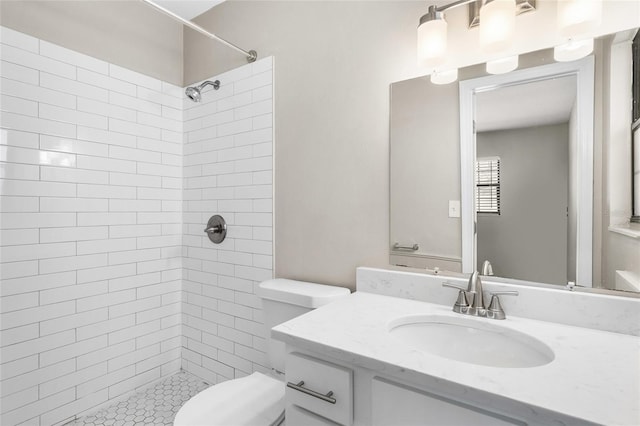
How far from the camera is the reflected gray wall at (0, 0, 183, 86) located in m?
1.67

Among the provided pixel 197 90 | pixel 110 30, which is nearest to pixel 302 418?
pixel 197 90

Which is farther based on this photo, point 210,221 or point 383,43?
point 210,221

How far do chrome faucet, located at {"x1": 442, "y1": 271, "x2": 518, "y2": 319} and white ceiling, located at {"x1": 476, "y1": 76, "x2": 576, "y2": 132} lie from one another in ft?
1.85

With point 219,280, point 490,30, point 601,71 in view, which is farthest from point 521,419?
point 219,280

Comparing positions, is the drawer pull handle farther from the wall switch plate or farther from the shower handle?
the shower handle

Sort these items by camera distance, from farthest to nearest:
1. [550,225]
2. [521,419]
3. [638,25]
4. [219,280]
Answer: [219,280]
[550,225]
[638,25]
[521,419]

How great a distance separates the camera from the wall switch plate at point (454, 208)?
1.30 meters

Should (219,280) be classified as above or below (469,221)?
below

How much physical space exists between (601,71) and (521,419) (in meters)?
1.06

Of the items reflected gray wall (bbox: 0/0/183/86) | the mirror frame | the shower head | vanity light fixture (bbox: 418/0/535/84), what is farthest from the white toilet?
reflected gray wall (bbox: 0/0/183/86)

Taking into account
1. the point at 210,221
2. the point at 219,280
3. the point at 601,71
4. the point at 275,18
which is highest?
the point at 275,18

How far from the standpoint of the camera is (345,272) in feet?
5.25

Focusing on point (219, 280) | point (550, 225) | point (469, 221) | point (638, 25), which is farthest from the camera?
point (219, 280)

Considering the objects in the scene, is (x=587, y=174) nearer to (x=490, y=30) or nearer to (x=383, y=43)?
(x=490, y=30)
